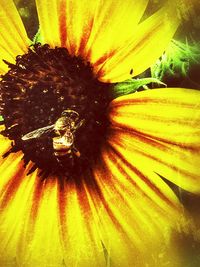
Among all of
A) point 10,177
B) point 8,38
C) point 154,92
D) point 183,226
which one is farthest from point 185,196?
point 8,38

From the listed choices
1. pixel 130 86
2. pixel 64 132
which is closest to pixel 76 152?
pixel 64 132

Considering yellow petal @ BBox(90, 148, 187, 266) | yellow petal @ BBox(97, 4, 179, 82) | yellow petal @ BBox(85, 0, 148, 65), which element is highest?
yellow petal @ BBox(85, 0, 148, 65)

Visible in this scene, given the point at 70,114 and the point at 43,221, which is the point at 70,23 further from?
the point at 43,221

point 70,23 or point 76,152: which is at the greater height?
point 70,23

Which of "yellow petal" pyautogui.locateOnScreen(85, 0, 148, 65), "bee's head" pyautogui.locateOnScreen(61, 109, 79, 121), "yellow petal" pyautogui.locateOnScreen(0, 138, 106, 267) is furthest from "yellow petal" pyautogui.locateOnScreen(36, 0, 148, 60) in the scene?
"yellow petal" pyautogui.locateOnScreen(0, 138, 106, 267)

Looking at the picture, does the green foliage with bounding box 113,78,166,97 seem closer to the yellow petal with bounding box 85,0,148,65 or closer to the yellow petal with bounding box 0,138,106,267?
the yellow petal with bounding box 85,0,148,65

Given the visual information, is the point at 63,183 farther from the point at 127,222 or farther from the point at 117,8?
the point at 117,8
